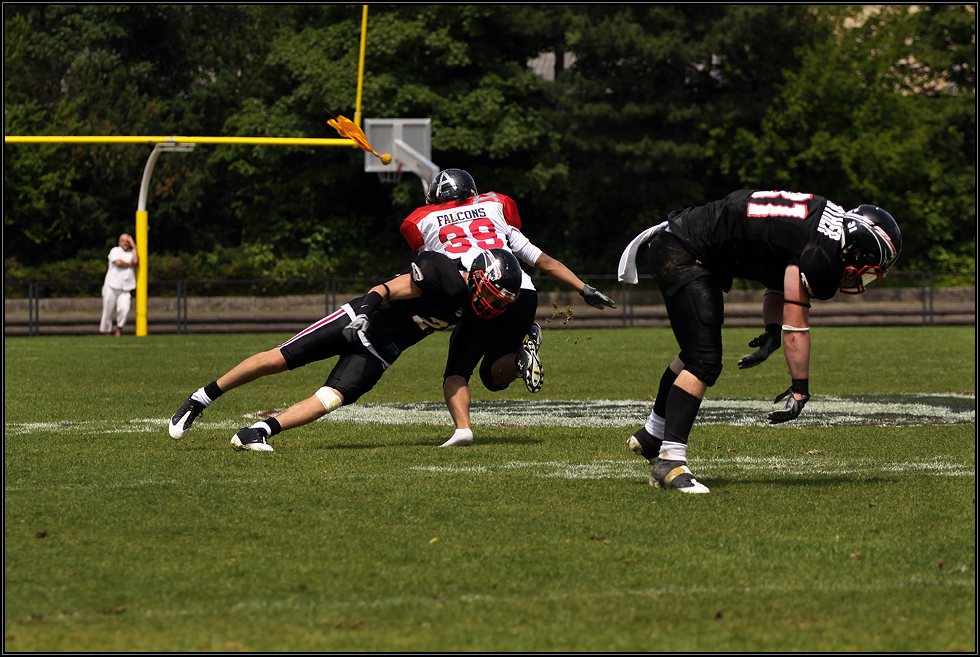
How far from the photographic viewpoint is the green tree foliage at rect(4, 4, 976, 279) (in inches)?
1431

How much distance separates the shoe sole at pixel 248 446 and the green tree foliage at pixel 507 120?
1058 inches

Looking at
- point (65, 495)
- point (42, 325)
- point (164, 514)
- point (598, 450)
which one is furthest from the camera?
point (42, 325)

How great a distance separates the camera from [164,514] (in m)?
5.70

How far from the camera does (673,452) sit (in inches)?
256

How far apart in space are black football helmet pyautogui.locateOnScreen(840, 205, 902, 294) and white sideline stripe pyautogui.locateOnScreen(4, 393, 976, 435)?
3.14 meters

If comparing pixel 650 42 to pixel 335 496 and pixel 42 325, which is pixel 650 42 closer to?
pixel 42 325

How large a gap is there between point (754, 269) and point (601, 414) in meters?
3.79

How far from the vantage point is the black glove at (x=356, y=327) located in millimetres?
7398

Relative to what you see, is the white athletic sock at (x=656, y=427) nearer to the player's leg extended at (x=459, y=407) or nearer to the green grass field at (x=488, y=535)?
the green grass field at (x=488, y=535)

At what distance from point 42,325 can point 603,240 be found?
19435 mm

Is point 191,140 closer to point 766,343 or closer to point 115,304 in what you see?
point 115,304

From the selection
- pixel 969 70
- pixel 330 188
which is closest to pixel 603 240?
pixel 330 188

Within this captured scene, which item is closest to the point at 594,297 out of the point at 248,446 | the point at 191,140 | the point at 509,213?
the point at 509,213

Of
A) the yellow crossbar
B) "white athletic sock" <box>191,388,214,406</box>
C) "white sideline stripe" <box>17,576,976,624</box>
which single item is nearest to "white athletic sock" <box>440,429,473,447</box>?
"white athletic sock" <box>191,388,214,406</box>
